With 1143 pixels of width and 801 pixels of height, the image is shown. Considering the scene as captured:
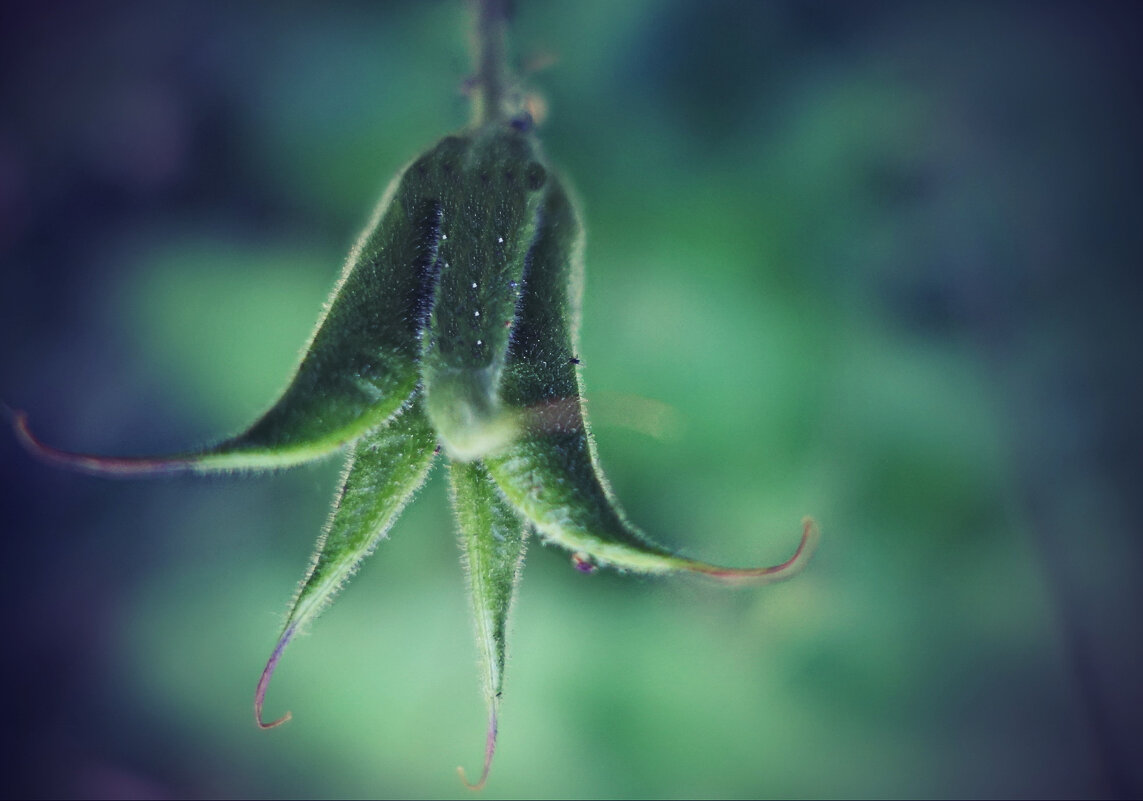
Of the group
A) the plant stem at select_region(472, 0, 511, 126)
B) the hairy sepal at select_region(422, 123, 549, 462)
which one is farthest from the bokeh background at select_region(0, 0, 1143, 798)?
the hairy sepal at select_region(422, 123, 549, 462)

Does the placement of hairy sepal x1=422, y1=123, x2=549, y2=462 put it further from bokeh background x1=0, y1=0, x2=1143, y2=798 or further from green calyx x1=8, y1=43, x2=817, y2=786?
bokeh background x1=0, y1=0, x2=1143, y2=798

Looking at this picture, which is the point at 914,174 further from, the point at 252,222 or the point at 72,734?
the point at 72,734

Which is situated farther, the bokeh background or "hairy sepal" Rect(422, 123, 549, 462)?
the bokeh background

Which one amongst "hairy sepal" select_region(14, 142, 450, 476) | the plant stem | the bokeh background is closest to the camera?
"hairy sepal" select_region(14, 142, 450, 476)

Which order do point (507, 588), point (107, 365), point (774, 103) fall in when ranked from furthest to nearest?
point (107, 365) → point (774, 103) → point (507, 588)

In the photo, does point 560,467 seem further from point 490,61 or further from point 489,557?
point 490,61

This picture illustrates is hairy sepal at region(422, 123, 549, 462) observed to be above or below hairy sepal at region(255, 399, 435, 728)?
above

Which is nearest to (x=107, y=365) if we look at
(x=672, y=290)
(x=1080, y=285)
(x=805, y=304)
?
(x=672, y=290)

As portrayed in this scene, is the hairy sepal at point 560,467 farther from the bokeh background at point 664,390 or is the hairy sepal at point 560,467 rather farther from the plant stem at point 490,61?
the bokeh background at point 664,390

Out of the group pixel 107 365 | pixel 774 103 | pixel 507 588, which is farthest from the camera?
pixel 107 365
